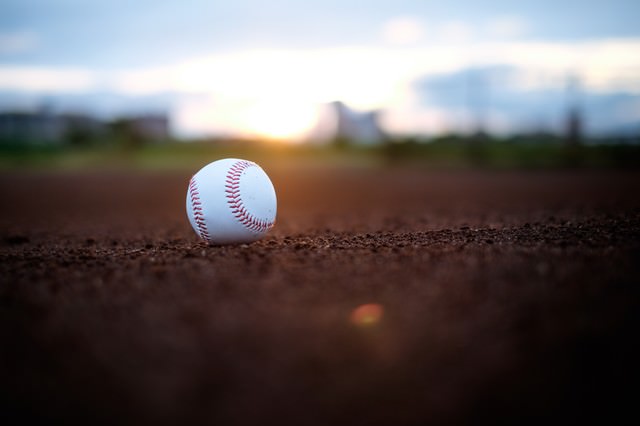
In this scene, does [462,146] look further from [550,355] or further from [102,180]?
[550,355]

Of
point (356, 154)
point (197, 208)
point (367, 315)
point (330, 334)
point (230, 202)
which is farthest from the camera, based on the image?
point (356, 154)

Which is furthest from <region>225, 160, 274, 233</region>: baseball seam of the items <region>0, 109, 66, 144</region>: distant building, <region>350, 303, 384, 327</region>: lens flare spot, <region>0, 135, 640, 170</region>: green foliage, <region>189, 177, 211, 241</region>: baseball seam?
<region>0, 109, 66, 144</region>: distant building

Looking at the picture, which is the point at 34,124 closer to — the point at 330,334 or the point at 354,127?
the point at 354,127

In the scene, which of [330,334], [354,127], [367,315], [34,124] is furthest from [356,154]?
[34,124]

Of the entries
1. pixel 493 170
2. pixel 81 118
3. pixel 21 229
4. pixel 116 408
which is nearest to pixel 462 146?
pixel 493 170

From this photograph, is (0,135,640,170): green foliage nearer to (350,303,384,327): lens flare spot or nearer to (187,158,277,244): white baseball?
(187,158,277,244): white baseball
